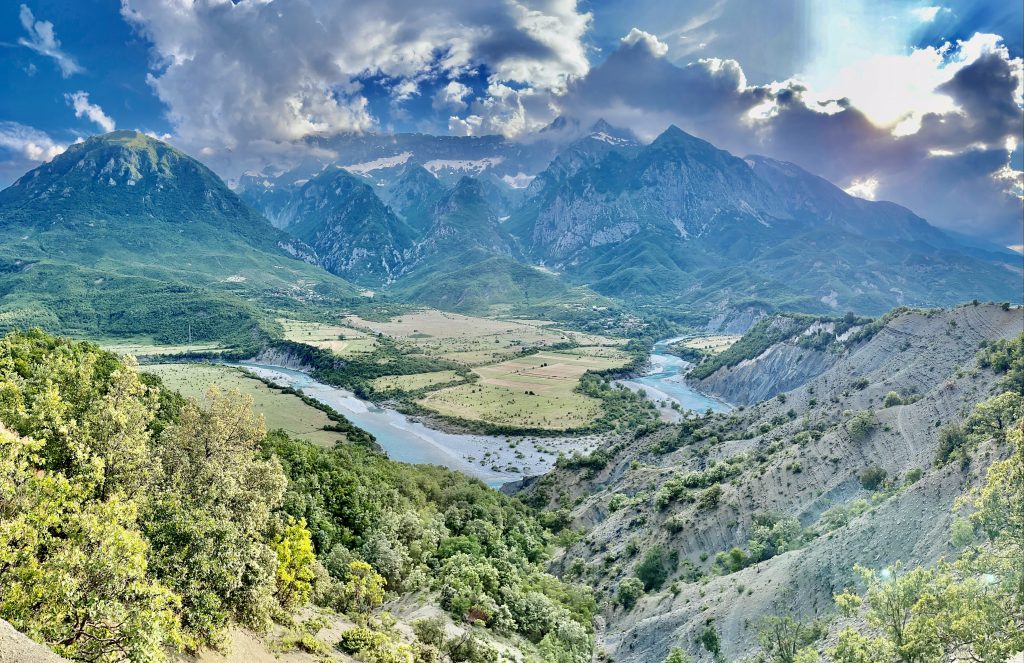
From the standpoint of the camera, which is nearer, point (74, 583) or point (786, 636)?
point (74, 583)

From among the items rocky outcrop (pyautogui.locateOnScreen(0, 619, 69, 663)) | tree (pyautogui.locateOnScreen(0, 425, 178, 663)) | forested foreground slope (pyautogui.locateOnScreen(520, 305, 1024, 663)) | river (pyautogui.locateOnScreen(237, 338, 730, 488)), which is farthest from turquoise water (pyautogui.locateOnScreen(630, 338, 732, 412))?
rocky outcrop (pyautogui.locateOnScreen(0, 619, 69, 663))

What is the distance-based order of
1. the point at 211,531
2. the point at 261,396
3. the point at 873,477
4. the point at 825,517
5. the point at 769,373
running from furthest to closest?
the point at 769,373 → the point at 261,396 → the point at 873,477 → the point at 825,517 → the point at 211,531

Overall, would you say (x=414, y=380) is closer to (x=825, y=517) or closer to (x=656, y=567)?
(x=656, y=567)

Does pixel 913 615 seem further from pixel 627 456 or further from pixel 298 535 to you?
pixel 627 456

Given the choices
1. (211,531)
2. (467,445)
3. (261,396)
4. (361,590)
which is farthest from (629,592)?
(261,396)

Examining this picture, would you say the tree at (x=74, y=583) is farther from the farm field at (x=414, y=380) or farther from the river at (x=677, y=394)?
the farm field at (x=414, y=380)

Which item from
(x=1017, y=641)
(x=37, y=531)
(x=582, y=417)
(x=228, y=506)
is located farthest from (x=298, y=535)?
(x=582, y=417)

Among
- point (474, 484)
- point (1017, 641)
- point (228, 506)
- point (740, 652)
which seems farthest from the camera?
point (474, 484)
